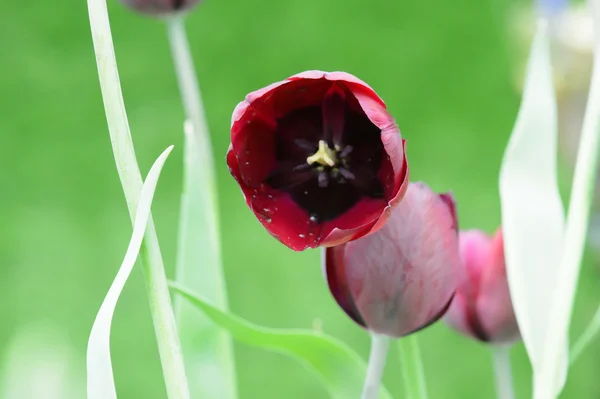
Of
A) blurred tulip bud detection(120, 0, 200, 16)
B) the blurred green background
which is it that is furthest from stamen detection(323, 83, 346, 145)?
the blurred green background

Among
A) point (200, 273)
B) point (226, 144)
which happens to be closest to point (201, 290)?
point (200, 273)

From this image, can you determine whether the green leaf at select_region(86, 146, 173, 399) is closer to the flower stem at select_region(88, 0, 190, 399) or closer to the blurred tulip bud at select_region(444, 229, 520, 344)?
the flower stem at select_region(88, 0, 190, 399)

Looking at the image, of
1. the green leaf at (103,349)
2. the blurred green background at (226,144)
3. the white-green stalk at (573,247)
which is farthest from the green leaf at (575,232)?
the blurred green background at (226,144)

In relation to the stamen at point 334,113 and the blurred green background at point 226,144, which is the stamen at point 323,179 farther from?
the blurred green background at point 226,144

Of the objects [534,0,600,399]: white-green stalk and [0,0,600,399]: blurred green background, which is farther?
[0,0,600,399]: blurred green background

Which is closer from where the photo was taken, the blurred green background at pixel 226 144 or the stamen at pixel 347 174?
the stamen at pixel 347 174

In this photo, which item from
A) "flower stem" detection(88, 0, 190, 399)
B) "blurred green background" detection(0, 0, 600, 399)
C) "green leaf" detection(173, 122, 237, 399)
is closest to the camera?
"flower stem" detection(88, 0, 190, 399)
